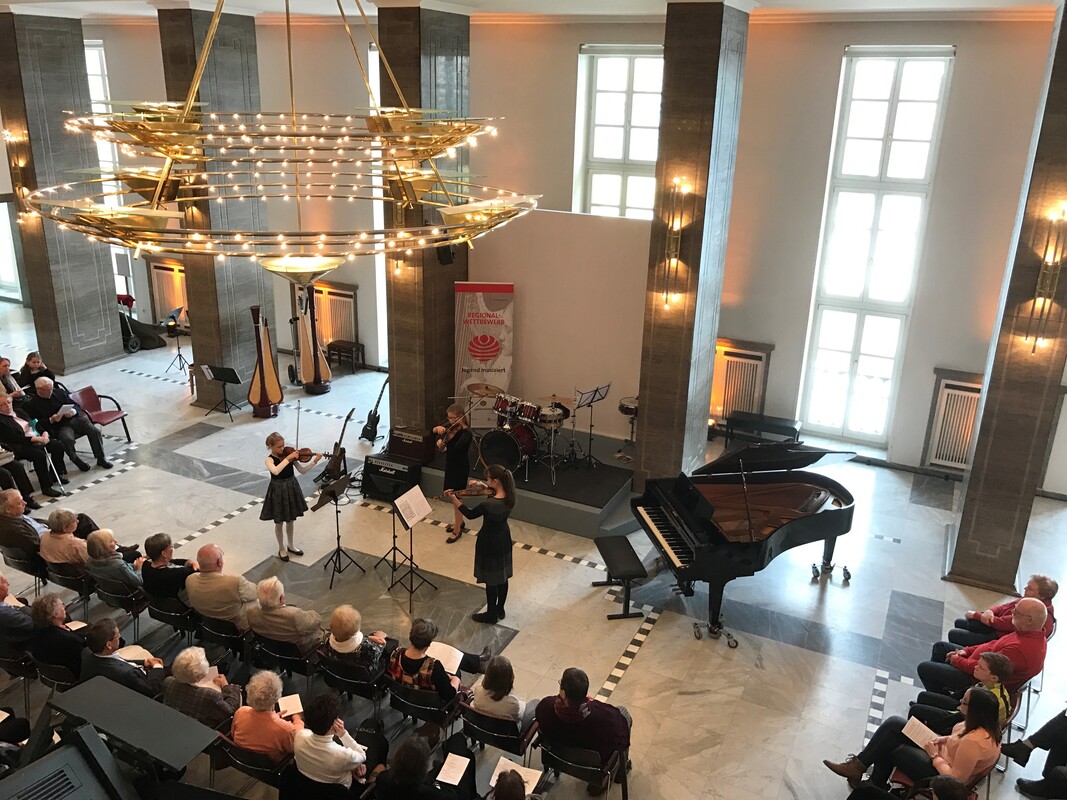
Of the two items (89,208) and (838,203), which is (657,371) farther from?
(89,208)

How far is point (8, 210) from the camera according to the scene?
56.0 feet

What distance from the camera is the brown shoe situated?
19.7 ft

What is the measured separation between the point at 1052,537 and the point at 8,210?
1852cm

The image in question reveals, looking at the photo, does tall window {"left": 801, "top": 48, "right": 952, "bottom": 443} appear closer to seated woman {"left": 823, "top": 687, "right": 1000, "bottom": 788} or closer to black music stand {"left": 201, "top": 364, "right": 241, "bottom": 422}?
seated woman {"left": 823, "top": 687, "right": 1000, "bottom": 788}

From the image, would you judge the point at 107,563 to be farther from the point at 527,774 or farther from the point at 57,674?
the point at 527,774

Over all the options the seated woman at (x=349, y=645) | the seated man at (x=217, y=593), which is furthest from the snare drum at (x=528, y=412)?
the seated woman at (x=349, y=645)

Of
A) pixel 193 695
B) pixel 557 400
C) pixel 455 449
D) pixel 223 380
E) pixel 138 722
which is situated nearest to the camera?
pixel 138 722

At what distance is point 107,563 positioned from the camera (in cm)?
701

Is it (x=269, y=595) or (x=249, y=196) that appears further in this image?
(x=269, y=595)

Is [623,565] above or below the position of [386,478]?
above

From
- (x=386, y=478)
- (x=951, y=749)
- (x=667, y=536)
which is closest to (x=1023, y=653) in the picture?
(x=951, y=749)

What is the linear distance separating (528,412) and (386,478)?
6.01 feet

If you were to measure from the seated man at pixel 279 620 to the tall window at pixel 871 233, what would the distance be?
804 centimetres

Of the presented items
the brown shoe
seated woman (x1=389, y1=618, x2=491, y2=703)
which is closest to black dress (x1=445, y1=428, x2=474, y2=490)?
seated woman (x1=389, y1=618, x2=491, y2=703)
